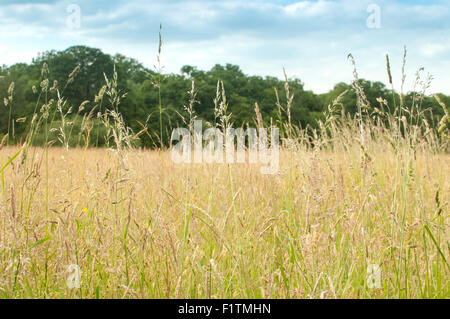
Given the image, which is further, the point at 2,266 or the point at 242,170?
the point at 242,170

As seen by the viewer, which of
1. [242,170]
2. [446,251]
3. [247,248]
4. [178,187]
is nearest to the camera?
[446,251]

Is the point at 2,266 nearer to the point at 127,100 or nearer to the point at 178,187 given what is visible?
the point at 178,187

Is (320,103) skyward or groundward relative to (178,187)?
skyward

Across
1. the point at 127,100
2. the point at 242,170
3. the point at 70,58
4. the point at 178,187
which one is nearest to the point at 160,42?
the point at 178,187

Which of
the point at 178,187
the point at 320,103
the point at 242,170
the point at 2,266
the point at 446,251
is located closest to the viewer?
the point at 2,266

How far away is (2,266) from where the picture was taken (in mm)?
1609

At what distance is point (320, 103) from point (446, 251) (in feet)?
106

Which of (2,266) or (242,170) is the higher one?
(242,170)
